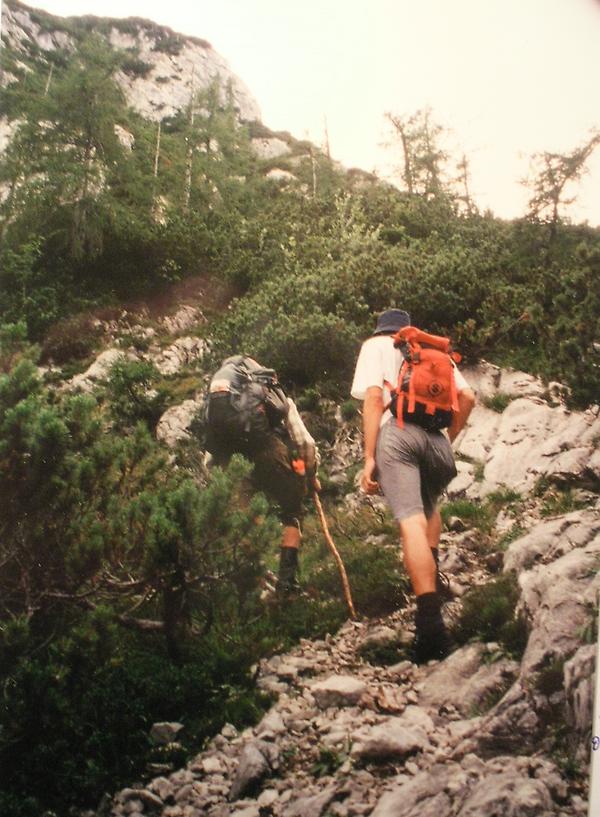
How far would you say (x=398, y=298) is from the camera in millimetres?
3703

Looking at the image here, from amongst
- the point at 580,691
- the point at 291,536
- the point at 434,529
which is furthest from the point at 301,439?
the point at 580,691

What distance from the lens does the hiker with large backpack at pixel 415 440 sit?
8.61 ft

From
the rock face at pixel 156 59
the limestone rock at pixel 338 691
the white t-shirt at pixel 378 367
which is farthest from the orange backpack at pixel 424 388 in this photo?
the rock face at pixel 156 59

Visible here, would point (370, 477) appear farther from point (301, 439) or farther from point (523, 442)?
point (523, 442)

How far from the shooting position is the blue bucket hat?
3.10m

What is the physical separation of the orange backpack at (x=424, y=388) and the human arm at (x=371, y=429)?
7 centimetres

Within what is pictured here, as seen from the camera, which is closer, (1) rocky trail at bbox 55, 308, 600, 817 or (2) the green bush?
(1) rocky trail at bbox 55, 308, 600, 817

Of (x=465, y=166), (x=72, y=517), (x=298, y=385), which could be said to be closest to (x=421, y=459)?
(x=298, y=385)

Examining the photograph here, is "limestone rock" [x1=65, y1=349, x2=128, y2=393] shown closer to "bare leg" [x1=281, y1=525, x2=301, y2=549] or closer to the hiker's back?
the hiker's back

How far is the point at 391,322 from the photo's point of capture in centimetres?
312

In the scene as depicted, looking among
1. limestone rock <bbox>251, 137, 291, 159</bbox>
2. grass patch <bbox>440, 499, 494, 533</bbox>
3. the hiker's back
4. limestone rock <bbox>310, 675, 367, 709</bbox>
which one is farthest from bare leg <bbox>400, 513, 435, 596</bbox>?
limestone rock <bbox>251, 137, 291, 159</bbox>

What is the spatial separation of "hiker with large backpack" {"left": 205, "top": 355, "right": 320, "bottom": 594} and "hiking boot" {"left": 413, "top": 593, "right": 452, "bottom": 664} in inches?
21.1

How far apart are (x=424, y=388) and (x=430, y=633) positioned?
1.01 metres

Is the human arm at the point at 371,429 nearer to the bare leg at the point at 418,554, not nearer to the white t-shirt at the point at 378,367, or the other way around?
the white t-shirt at the point at 378,367
